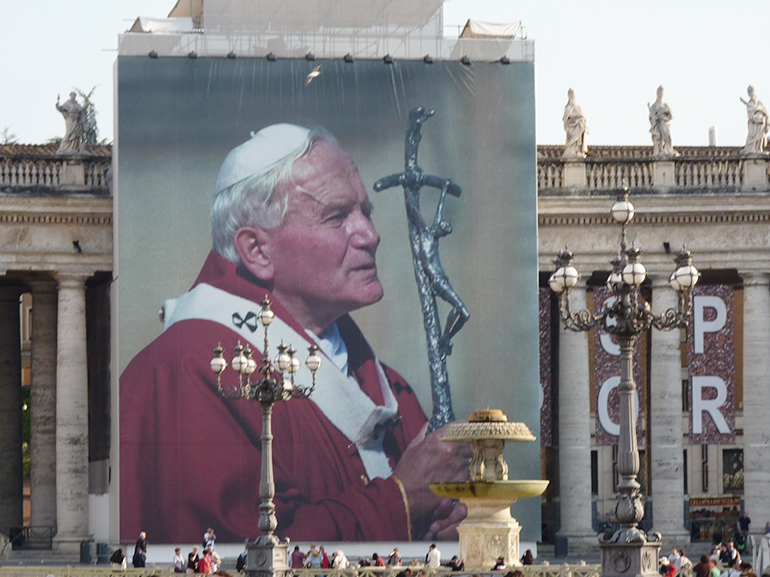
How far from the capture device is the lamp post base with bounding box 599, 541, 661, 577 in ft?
95.9

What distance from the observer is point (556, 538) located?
5438 cm

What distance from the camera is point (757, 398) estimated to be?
54094 millimetres

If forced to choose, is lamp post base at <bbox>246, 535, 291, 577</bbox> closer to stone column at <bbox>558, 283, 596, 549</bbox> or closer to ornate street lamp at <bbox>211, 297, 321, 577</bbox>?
ornate street lamp at <bbox>211, 297, 321, 577</bbox>

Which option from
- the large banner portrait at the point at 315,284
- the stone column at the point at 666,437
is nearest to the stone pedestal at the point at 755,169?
the stone column at the point at 666,437

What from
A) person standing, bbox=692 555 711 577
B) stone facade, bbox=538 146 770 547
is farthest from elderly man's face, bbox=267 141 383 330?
person standing, bbox=692 555 711 577

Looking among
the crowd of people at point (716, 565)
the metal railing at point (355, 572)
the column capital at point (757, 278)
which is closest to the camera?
the metal railing at point (355, 572)

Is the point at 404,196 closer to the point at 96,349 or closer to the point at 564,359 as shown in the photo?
the point at 564,359

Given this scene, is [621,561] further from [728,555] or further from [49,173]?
[49,173]

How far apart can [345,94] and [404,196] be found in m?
3.20

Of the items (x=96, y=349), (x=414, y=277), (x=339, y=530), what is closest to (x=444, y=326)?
(x=414, y=277)

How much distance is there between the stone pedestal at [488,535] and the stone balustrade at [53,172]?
2059 cm

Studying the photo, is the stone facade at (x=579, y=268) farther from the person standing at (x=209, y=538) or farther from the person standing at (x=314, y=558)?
the person standing at (x=314, y=558)

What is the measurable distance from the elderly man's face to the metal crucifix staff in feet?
3.36

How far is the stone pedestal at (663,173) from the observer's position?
54.9 metres
